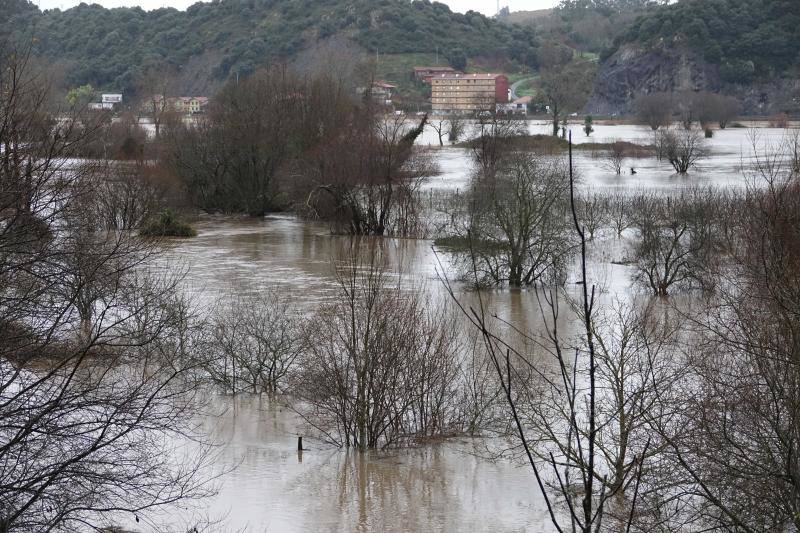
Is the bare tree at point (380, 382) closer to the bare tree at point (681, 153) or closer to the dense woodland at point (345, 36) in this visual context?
the bare tree at point (681, 153)

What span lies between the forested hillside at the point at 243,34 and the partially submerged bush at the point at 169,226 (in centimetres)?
7541

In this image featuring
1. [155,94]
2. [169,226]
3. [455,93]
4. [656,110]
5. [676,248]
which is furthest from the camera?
[455,93]

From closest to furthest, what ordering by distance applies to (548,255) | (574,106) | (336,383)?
(336,383), (548,255), (574,106)

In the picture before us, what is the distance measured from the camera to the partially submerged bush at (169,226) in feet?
123

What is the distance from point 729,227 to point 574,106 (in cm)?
8832

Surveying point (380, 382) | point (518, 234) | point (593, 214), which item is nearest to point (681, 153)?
point (593, 214)

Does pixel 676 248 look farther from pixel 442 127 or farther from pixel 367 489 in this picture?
pixel 442 127

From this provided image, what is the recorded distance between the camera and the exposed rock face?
10356cm

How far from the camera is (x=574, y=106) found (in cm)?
11619

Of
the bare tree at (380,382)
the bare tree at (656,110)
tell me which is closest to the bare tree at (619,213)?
the bare tree at (380,382)

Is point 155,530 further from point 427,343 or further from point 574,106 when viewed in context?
point 574,106

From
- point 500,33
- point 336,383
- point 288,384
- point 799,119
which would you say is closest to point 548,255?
point 288,384

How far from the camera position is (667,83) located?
355 ft

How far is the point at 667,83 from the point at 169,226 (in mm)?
81585
